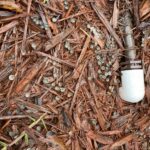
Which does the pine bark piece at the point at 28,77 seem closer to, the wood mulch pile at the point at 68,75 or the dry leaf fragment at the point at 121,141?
the wood mulch pile at the point at 68,75

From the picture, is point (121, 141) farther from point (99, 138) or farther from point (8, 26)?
point (8, 26)

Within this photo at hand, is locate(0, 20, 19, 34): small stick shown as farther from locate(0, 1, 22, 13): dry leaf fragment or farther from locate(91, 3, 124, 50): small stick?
locate(91, 3, 124, 50): small stick

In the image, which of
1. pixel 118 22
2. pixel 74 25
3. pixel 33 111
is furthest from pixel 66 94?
pixel 118 22

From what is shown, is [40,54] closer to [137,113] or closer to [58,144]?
[58,144]

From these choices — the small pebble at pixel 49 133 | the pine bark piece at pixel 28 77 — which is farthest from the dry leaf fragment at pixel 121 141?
the pine bark piece at pixel 28 77

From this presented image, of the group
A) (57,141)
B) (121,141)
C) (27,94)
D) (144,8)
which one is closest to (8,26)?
(27,94)

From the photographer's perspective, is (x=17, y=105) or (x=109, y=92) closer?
(x=17, y=105)
